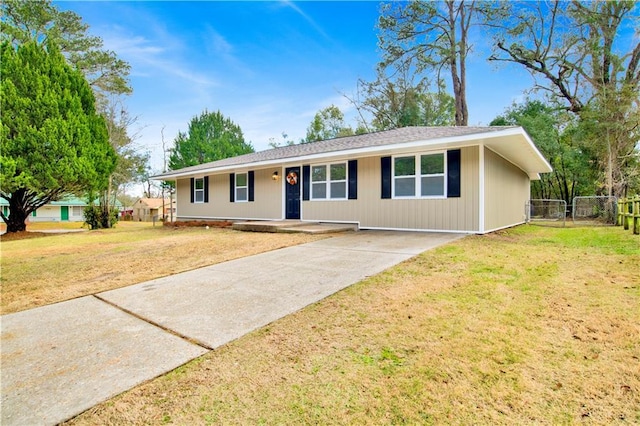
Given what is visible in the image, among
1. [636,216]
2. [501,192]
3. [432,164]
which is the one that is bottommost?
[636,216]

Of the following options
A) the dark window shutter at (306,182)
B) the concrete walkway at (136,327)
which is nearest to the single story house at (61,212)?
the dark window shutter at (306,182)

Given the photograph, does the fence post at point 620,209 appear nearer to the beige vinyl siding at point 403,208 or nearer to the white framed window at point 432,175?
the beige vinyl siding at point 403,208

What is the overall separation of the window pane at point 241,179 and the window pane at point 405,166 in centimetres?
669

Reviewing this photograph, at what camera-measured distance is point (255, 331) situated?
2598mm

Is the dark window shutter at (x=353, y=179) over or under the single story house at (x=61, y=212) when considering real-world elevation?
over

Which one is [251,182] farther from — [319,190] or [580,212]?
[580,212]

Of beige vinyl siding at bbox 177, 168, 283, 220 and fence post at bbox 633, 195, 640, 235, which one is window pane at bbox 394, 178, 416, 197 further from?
fence post at bbox 633, 195, 640, 235

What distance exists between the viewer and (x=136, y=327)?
108 inches

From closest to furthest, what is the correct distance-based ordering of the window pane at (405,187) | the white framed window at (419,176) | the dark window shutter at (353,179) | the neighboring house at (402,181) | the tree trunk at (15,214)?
1. the neighboring house at (402,181)
2. the white framed window at (419,176)
3. the window pane at (405,187)
4. the dark window shutter at (353,179)
5. the tree trunk at (15,214)

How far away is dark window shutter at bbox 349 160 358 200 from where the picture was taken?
32.7 ft

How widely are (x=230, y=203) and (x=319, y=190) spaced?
193 inches

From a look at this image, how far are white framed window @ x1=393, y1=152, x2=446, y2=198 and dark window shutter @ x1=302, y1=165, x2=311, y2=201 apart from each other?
3.12m

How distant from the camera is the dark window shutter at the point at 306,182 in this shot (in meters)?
11.1

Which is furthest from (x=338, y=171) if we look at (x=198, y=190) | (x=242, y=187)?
(x=198, y=190)
